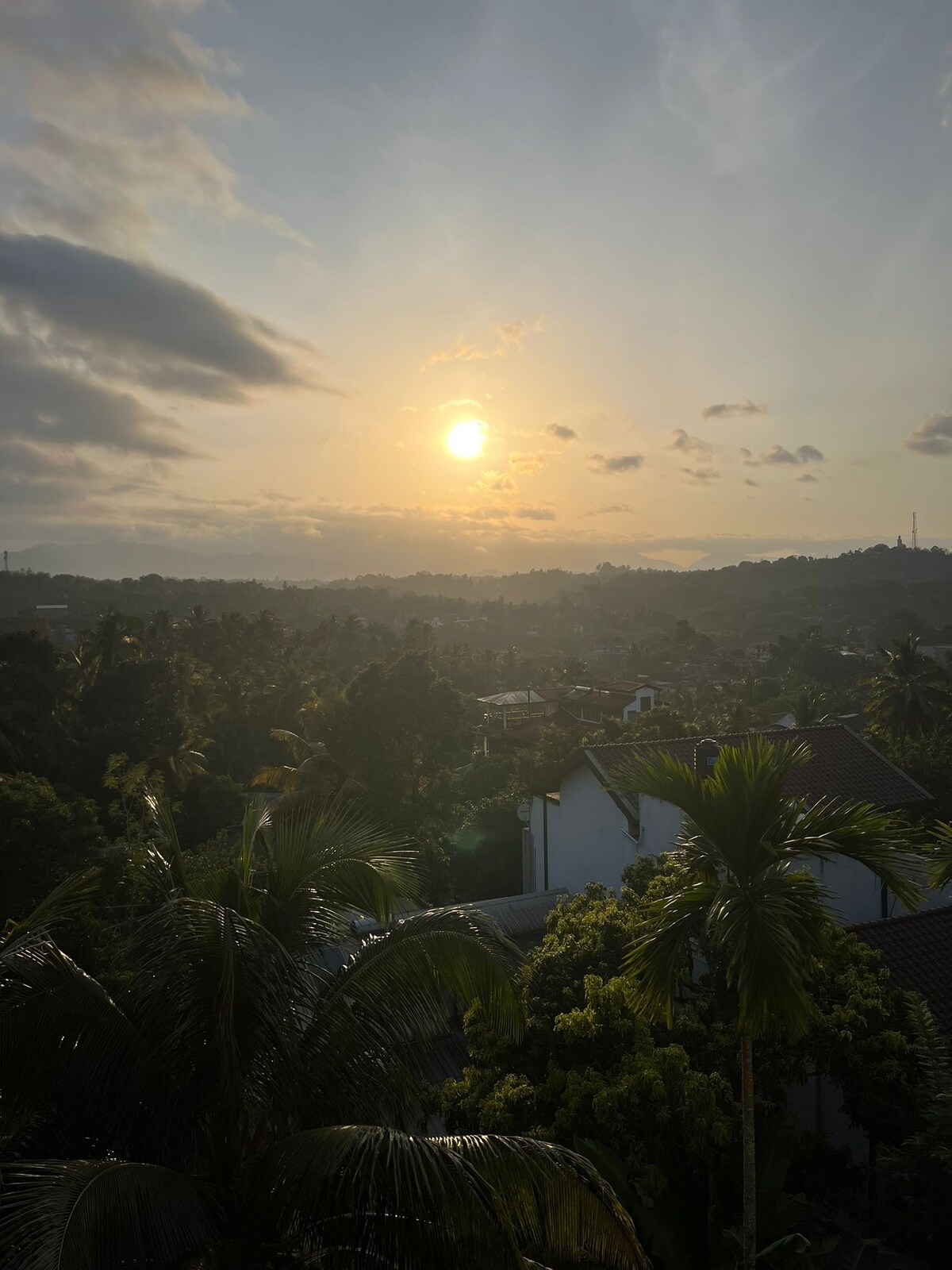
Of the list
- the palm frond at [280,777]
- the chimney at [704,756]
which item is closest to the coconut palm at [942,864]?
the chimney at [704,756]

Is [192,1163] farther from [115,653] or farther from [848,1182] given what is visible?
[115,653]

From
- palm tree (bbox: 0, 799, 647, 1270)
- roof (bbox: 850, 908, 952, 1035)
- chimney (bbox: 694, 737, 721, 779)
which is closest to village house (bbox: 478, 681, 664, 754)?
roof (bbox: 850, 908, 952, 1035)

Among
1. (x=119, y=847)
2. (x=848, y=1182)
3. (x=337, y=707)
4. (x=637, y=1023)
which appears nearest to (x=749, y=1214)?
(x=637, y=1023)

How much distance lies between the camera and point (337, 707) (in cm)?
2789

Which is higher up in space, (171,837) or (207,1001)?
(171,837)

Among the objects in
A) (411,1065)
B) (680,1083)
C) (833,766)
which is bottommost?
(680,1083)

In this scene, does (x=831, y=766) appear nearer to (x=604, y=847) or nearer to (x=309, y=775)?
(x=604, y=847)

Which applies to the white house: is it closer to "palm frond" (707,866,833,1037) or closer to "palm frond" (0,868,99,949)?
"palm frond" (707,866,833,1037)

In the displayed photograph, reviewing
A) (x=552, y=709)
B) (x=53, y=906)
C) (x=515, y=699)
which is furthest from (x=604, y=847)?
(x=552, y=709)

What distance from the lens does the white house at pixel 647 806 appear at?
47.9ft

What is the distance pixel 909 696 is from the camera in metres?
35.3

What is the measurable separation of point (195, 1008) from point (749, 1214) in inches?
188

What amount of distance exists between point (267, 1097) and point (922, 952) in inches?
371

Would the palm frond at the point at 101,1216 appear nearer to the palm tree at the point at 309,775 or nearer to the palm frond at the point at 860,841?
the palm frond at the point at 860,841
